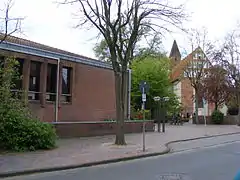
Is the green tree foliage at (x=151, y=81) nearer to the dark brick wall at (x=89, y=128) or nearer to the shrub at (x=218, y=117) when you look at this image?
the shrub at (x=218, y=117)

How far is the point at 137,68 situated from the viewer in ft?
163

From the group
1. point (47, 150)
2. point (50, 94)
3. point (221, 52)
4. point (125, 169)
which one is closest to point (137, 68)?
point (221, 52)

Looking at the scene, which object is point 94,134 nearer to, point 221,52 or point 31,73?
point 31,73

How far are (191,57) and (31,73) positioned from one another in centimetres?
2846

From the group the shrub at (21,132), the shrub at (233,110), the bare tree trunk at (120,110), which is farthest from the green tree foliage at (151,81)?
the shrub at (21,132)

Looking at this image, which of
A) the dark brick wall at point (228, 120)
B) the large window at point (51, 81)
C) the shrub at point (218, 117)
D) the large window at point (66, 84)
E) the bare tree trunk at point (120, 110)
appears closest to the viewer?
the bare tree trunk at point (120, 110)

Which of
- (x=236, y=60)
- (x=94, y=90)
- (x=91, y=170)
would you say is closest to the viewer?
(x=91, y=170)

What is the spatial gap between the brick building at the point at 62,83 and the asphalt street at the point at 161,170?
34.0 feet

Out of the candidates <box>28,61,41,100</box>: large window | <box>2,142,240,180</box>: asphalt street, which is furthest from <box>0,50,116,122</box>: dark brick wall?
<box>2,142,240,180</box>: asphalt street

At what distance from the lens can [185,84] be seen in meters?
68.7

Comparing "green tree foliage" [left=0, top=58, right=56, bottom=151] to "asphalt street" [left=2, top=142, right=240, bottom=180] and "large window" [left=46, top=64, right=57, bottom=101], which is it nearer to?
"asphalt street" [left=2, top=142, right=240, bottom=180]

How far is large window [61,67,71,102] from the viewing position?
25.9 metres

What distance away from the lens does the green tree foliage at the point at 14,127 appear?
15.0 metres

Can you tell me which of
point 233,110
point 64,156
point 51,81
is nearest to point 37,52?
point 51,81
